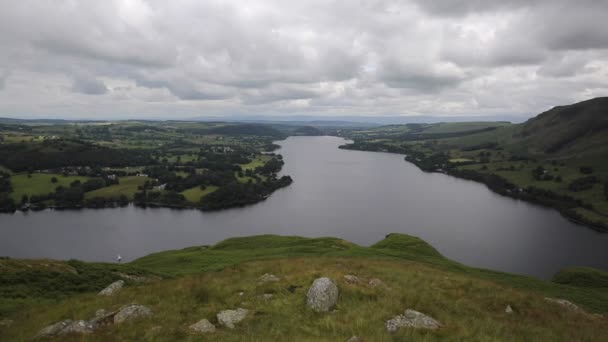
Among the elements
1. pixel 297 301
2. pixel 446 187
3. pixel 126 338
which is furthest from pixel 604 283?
pixel 446 187

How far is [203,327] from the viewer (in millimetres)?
12156

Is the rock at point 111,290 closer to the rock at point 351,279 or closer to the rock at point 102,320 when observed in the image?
the rock at point 102,320

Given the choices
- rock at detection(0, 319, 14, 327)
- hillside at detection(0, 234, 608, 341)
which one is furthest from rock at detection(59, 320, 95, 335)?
rock at detection(0, 319, 14, 327)

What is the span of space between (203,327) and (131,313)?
3458mm

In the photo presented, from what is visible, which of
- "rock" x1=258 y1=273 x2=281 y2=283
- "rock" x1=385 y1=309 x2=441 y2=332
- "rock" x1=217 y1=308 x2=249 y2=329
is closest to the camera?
"rock" x1=385 y1=309 x2=441 y2=332

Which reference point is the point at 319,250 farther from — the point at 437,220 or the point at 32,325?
the point at 437,220

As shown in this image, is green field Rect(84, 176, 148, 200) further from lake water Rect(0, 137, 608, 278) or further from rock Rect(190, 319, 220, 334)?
rock Rect(190, 319, 220, 334)

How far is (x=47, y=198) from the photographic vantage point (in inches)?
5768

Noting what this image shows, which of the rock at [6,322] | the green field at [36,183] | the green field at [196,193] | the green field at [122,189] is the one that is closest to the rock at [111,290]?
the rock at [6,322]

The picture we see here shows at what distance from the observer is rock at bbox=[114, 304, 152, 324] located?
1281cm

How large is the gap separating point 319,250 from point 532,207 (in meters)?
141

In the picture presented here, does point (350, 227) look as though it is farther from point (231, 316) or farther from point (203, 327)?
point (203, 327)

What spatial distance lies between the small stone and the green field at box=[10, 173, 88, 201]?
17883cm

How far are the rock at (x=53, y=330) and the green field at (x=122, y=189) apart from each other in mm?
156311
